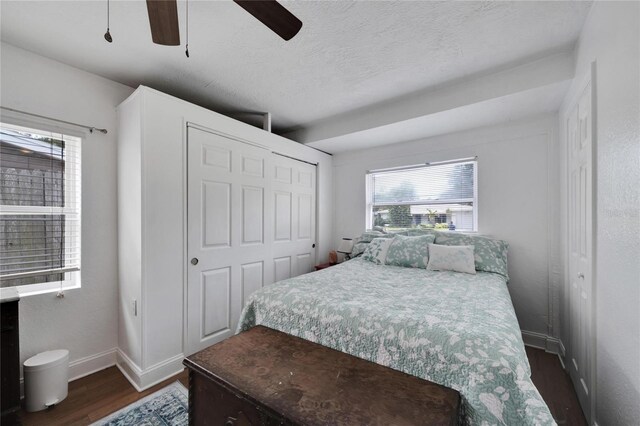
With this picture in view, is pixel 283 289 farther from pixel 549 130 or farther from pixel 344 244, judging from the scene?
pixel 549 130

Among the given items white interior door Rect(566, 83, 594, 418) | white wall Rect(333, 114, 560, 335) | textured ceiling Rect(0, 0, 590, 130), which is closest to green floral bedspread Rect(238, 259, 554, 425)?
white interior door Rect(566, 83, 594, 418)

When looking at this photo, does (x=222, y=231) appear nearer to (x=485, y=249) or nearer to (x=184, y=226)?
(x=184, y=226)

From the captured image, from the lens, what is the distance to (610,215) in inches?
49.4

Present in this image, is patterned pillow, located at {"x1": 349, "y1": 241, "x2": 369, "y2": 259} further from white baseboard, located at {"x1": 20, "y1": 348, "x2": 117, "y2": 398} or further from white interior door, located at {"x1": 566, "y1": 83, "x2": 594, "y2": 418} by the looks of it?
white baseboard, located at {"x1": 20, "y1": 348, "x2": 117, "y2": 398}

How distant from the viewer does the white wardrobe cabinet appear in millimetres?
2096

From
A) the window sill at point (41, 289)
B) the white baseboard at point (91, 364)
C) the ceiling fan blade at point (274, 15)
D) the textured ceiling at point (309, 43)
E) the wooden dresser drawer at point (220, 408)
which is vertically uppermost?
the textured ceiling at point (309, 43)

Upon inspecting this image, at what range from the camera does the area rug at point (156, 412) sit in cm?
167

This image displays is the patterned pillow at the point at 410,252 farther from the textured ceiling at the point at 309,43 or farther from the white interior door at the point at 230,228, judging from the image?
the textured ceiling at the point at 309,43

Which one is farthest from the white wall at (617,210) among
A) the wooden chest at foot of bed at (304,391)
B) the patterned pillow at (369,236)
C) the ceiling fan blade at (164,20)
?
the patterned pillow at (369,236)

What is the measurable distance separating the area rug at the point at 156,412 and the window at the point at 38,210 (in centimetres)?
112

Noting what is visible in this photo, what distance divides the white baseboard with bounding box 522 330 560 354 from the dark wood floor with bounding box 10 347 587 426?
217 millimetres

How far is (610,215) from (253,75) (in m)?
2.62

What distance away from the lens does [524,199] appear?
2758 mm

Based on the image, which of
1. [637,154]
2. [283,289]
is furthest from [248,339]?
[637,154]
